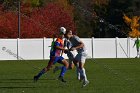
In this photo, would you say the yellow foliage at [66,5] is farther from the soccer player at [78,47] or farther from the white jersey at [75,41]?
the white jersey at [75,41]

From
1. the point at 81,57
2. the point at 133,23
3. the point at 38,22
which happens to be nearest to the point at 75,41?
the point at 81,57

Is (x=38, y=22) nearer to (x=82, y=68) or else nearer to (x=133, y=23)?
(x=133, y=23)

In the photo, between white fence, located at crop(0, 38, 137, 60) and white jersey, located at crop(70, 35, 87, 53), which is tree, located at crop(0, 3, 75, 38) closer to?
white fence, located at crop(0, 38, 137, 60)

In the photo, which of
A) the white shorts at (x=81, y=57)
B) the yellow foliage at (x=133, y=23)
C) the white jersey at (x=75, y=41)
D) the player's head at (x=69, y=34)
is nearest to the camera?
the white shorts at (x=81, y=57)

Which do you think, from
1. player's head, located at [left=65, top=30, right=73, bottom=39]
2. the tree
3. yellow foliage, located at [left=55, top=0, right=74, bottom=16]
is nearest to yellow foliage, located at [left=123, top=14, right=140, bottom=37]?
yellow foliage, located at [left=55, top=0, right=74, bottom=16]

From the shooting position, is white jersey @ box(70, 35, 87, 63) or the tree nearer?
white jersey @ box(70, 35, 87, 63)

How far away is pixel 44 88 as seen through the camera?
19844 mm

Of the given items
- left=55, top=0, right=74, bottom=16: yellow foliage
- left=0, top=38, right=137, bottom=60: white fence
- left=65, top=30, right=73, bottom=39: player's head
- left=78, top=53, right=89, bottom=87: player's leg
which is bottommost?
Result: left=0, top=38, right=137, bottom=60: white fence

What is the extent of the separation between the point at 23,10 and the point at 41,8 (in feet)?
13.1

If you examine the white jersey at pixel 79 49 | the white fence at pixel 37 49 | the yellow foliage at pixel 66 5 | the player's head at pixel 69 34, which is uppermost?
the yellow foliage at pixel 66 5

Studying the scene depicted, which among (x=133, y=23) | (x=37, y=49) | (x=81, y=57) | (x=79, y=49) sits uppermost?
(x=133, y=23)

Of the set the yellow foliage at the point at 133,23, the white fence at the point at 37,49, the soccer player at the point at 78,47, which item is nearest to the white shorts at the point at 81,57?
the soccer player at the point at 78,47

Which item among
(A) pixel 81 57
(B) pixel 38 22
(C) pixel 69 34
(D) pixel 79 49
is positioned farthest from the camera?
(B) pixel 38 22

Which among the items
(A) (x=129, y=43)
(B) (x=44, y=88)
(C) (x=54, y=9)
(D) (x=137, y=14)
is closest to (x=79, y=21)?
(D) (x=137, y=14)
